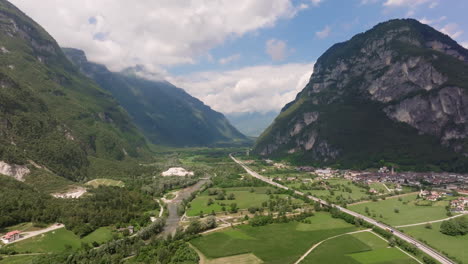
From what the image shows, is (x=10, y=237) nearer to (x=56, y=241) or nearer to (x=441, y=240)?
(x=56, y=241)

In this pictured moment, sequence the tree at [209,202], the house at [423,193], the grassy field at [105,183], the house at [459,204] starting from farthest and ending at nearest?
the grassy field at [105,183] < the house at [423,193] < the tree at [209,202] < the house at [459,204]

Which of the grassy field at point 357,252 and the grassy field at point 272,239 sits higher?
the grassy field at point 272,239

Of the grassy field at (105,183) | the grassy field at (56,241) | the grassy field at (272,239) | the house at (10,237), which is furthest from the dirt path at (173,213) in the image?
the house at (10,237)

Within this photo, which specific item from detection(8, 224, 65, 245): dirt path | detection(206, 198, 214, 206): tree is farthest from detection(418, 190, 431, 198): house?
detection(8, 224, 65, 245): dirt path

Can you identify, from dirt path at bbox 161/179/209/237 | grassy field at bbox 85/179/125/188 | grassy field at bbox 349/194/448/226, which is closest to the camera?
dirt path at bbox 161/179/209/237

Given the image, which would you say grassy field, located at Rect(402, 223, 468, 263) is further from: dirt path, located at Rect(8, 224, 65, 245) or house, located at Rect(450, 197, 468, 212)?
dirt path, located at Rect(8, 224, 65, 245)

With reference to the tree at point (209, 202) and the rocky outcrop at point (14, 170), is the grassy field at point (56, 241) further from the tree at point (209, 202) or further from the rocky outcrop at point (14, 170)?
the rocky outcrop at point (14, 170)

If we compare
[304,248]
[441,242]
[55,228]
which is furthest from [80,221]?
[441,242]
